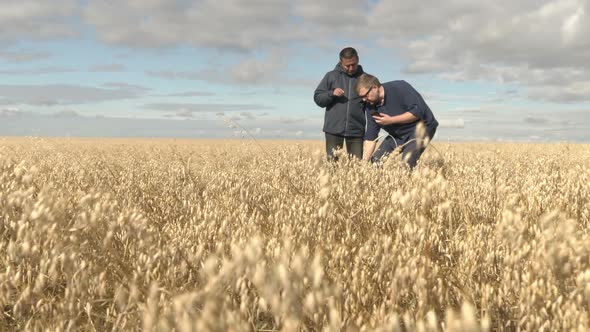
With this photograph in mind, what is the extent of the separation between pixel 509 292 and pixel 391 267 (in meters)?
0.49

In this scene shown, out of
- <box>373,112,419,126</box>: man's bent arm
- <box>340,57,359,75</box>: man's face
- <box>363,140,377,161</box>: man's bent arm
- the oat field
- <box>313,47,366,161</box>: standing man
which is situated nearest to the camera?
the oat field

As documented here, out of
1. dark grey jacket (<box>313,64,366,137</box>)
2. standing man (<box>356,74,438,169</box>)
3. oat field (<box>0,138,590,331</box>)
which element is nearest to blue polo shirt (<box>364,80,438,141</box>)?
standing man (<box>356,74,438,169</box>)

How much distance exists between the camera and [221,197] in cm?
376

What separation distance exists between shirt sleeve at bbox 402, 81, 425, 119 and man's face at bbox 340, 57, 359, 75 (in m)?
1.03

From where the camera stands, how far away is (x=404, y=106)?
6184 mm

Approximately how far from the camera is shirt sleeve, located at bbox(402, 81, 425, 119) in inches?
239

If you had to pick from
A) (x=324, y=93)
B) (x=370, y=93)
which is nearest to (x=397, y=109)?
(x=370, y=93)

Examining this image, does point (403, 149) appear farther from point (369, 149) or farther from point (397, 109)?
point (397, 109)

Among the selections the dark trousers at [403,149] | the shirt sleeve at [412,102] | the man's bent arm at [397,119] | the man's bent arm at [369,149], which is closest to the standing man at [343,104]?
the man's bent arm at [369,149]

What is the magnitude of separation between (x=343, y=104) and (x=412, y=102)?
1.28 metres

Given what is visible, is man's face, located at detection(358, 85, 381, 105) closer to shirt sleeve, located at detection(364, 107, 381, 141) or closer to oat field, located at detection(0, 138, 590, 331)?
shirt sleeve, located at detection(364, 107, 381, 141)

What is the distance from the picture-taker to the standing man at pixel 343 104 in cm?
702

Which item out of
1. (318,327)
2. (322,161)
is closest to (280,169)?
(322,161)

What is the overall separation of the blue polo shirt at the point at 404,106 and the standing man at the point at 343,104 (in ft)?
2.51
